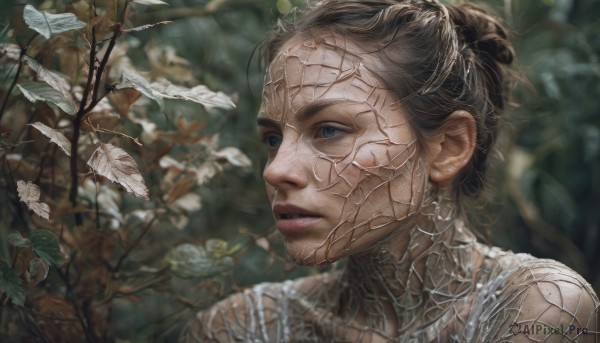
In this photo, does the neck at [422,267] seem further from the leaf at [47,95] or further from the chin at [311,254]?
the leaf at [47,95]

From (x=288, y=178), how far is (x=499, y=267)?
0.50 m

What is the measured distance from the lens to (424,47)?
69.3 inches

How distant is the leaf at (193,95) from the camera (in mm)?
1588

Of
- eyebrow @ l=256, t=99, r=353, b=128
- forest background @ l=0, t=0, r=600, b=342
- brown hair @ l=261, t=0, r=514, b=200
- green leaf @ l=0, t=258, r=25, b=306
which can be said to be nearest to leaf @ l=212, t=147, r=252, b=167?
forest background @ l=0, t=0, r=600, b=342

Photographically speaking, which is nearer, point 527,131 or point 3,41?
point 3,41

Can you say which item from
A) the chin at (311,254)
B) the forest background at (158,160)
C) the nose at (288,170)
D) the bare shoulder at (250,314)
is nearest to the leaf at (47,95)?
the forest background at (158,160)

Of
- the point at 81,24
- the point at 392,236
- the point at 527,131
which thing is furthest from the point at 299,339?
the point at 527,131

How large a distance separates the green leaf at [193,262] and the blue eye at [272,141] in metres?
0.28

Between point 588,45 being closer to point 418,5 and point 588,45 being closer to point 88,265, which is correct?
point 418,5

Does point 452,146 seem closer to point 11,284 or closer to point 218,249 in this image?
point 218,249

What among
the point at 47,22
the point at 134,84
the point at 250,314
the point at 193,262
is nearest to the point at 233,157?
the point at 193,262

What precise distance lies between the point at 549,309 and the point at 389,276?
1.11 feet

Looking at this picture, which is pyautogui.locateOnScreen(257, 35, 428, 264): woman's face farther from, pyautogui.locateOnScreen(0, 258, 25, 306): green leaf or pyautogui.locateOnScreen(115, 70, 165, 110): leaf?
pyautogui.locateOnScreen(0, 258, 25, 306): green leaf

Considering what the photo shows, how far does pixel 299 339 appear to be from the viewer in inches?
79.9
